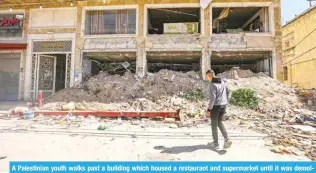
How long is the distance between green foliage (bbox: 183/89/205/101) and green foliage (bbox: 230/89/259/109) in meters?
1.37

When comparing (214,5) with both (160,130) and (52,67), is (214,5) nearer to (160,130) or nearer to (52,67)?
(160,130)

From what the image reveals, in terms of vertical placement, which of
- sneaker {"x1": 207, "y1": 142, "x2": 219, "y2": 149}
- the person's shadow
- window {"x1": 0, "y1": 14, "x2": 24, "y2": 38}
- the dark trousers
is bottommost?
Answer: the person's shadow

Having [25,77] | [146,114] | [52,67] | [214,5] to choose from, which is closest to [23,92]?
[25,77]

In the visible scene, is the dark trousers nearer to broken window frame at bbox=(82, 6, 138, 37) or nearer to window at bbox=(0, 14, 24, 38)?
broken window frame at bbox=(82, 6, 138, 37)

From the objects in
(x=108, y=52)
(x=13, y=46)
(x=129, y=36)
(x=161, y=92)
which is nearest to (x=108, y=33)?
(x=108, y=52)

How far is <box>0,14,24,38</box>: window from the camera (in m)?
13.1

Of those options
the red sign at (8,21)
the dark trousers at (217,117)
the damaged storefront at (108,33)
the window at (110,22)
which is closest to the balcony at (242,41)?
the damaged storefront at (108,33)

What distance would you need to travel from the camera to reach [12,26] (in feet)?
43.0

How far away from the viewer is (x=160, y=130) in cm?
622

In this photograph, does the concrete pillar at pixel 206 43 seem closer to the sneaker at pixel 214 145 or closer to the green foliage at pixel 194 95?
the green foliage at pixel 194 95

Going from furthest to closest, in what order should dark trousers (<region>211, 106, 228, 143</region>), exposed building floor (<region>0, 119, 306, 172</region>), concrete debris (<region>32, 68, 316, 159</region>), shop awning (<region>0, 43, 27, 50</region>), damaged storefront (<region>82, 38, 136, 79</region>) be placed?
shop awning (<region>0, 43, 27, 50</region>)
damaged storefront (<region>82, 38, 136, 79</region>)
concrete debris (<region>32, 68, 316, 159</region>)
dark trousers (<region>211, 106, 228, 143</region>)
exposed building floor (<region>0, 119, 306, 172</region>)

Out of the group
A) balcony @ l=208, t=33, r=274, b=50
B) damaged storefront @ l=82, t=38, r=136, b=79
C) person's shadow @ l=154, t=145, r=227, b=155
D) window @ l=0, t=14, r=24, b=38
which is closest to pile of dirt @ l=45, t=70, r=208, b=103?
damaged storefront @ l=82, t=38, r=136, b=79

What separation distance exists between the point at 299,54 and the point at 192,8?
10.7 meters

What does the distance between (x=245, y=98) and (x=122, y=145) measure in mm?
6725
